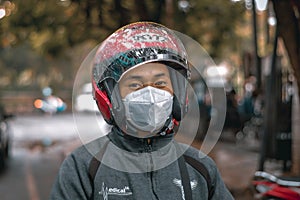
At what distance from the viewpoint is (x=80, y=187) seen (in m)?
1.79

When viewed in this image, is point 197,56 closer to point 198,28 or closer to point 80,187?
point 80,187

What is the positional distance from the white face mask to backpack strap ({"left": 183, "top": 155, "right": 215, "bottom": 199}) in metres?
0.19

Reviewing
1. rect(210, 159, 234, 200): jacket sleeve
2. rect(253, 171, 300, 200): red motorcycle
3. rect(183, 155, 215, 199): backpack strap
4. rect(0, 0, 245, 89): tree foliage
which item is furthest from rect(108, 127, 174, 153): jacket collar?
rect(0, 0, 245, 89): tree foliage

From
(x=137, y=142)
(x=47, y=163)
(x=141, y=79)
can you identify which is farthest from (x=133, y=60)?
(x=47, y=163)

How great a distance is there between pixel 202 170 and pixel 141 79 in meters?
0.41

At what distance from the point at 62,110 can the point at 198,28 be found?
59.2 feet

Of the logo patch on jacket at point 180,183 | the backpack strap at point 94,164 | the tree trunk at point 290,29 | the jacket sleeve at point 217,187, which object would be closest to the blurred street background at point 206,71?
the tree trunk at point 290,29

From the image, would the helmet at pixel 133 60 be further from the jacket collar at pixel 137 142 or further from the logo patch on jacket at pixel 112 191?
the logo patch on jacket at pixel 112 191

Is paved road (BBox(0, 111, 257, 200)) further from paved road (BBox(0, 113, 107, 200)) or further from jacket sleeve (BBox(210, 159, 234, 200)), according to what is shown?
jacket sleeve (BBox(210, 159, 234, 200))

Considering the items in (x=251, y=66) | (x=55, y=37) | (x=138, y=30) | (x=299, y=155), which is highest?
(x=55, y=37)

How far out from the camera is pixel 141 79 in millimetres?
1910

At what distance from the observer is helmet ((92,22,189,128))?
190 centimetres

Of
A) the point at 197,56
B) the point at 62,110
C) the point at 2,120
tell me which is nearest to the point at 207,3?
the point at 2,120

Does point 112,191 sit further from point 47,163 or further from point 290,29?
point 47,163
